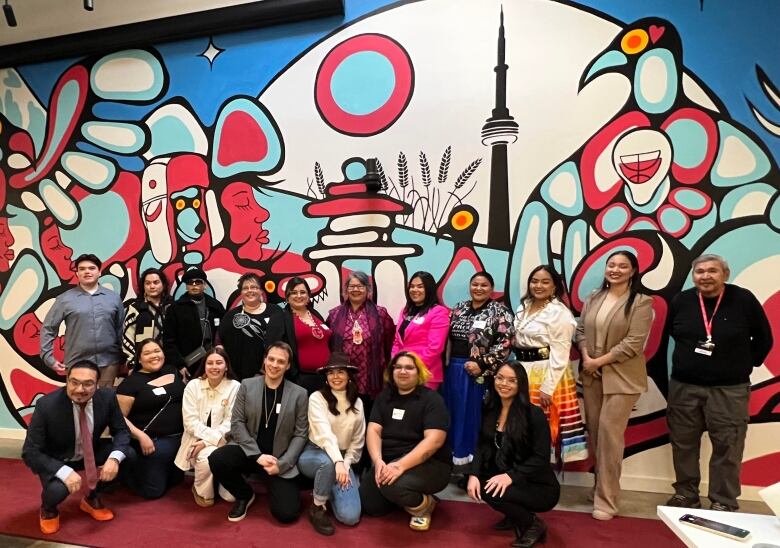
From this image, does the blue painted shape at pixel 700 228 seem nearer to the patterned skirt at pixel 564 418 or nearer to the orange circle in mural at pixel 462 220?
the patterned skirt at pixel 564 418

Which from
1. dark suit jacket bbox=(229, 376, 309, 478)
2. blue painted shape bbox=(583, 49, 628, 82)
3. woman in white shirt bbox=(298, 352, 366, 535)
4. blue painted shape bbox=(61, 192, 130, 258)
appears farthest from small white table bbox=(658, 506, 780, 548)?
blue painted shape bbox=(61, 192, 130, 258)

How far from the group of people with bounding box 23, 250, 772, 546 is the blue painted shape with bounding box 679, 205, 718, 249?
0.45 metres

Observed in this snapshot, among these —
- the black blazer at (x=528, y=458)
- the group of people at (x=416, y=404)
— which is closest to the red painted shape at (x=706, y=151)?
the group of people at (x=416, y=404)

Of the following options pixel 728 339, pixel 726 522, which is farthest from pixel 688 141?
pixel 726 522

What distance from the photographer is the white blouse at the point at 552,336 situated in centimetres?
278

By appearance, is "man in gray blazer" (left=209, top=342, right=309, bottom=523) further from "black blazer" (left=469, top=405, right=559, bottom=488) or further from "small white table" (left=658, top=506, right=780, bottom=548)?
"small white table" (left=658, top=506, right=780, bottom=548)

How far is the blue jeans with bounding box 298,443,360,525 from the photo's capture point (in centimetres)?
263

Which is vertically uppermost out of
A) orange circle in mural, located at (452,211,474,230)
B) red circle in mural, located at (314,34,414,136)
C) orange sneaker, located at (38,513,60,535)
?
red circle in mural, located at (314,34,414,136)

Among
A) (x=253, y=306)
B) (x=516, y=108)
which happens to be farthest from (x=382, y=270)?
(x=516, y=108)

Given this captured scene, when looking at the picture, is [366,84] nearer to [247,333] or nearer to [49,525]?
[247,333]

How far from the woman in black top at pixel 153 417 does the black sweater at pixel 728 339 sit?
3.44 m

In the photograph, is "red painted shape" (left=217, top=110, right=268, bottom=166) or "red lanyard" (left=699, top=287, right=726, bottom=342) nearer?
"red lanyard" (left=699, top=287, right=726, bottom=342)

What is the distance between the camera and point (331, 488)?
8.88ft

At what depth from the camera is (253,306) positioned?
3.34m
